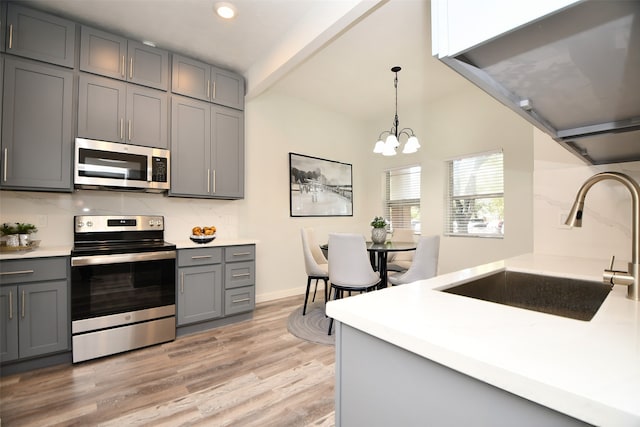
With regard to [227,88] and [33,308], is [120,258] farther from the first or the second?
[227,88]

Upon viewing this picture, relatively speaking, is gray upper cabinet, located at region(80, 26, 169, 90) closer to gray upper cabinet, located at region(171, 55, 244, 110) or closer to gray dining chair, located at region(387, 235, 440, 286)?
gray upper cabinet, located at region(171, 55, 244, 110)

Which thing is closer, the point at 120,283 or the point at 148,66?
the point at 120,283

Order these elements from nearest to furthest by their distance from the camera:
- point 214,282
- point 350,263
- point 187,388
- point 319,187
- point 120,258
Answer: point 187,388, point 120,258, point 350,263, point 214,282, point 319,187

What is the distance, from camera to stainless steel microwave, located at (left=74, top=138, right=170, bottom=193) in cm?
247

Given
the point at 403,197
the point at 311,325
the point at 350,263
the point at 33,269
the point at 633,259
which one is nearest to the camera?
the point at 633,259

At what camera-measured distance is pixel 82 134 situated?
8.21 feet

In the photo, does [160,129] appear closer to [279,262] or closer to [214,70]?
[214,70]

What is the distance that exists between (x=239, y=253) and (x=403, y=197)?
113 inches

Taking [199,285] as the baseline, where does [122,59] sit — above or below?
above

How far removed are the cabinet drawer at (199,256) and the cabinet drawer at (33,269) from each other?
0.83 metres

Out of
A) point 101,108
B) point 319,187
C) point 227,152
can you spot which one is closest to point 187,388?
point 227,152

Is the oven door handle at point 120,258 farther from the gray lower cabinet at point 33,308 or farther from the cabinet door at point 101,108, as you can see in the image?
the cabinet door at point 101,108

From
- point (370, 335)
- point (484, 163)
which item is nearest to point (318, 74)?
point (484, 163)

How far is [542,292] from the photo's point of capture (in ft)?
4.12
